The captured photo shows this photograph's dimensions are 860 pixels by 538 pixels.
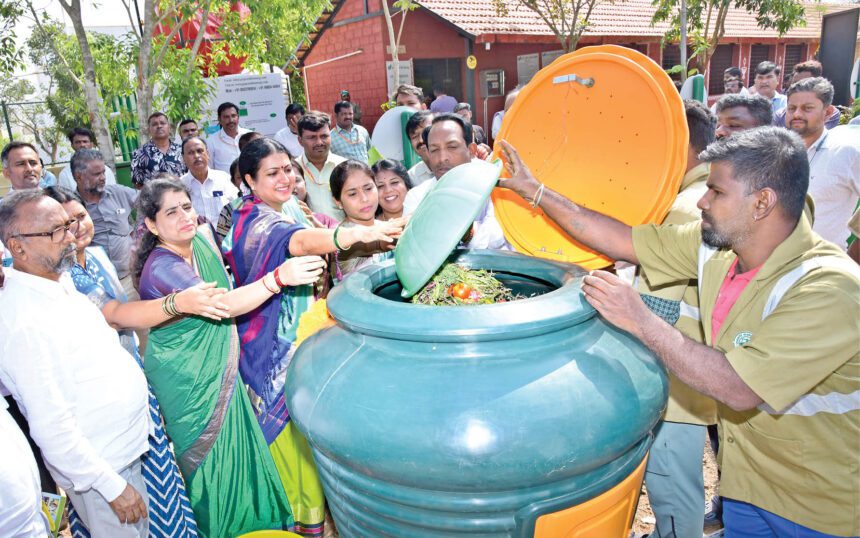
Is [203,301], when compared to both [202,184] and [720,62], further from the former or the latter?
[720,62]

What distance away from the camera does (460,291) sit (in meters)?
1.83

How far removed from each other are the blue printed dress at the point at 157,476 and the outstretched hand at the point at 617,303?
1843 millimetres

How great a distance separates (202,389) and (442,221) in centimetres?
162

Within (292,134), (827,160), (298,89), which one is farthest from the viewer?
(298,89)

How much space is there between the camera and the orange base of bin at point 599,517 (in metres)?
1.34

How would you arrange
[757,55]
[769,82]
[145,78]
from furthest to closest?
[757,55] → [769,82] → [145,78]

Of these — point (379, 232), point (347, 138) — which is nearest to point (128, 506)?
point (379, 232)

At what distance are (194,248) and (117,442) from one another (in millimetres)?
881

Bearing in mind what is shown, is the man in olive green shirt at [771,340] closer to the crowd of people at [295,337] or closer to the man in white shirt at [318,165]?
the crowd of people at [295,337]

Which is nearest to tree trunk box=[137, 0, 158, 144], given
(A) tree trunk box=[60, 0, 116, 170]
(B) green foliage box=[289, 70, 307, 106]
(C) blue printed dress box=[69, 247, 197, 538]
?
(A) tree trunk box=[60, 0, 116, 170]

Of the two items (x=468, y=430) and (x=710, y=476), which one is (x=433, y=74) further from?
(x=468, y=430)

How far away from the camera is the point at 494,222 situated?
275cm

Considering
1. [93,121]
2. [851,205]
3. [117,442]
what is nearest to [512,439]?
[117,442]

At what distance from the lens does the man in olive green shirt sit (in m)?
1.44
